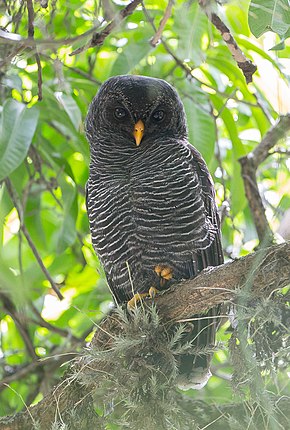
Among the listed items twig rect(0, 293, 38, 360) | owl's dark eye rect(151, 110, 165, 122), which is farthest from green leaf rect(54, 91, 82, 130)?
twig rect(0, 293, 38, 360)

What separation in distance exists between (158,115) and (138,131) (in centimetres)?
15

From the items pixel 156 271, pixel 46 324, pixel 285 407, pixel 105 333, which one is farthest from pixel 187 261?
pixel 46 324

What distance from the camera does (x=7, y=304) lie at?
363 cm

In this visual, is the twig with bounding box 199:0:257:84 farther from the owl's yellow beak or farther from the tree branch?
the owl's yellow beak

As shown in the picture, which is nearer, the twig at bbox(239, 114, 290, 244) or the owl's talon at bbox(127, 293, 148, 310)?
the owl's talon at bbox(127, 293, 148, 310)

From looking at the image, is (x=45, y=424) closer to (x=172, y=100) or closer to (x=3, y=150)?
(x=3, y=150)

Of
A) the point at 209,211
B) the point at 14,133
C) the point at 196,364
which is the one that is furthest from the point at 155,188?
the point at 196,364

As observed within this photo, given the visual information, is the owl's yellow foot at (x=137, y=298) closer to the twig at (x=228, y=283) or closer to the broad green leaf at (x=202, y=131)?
the twig at (x=228, y=283)

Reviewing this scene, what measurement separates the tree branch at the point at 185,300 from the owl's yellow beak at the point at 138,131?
858 millimetres

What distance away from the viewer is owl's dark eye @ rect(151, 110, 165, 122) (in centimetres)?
330

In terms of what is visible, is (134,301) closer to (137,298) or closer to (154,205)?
(137,298)

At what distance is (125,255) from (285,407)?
94cm

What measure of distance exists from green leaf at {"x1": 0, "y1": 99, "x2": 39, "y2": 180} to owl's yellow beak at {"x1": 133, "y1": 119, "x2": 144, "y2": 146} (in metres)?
0.44

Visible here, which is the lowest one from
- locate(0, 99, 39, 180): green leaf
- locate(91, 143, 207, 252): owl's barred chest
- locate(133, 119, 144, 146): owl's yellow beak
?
locate(91, 143, 207, 252): owl's barred chest
